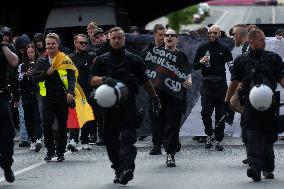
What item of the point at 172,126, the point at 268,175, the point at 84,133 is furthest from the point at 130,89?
the point at 84,133

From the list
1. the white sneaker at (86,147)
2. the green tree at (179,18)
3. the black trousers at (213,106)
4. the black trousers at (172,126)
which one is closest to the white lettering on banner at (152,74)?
the black trousers at (172,126)

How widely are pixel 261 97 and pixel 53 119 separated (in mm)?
4174

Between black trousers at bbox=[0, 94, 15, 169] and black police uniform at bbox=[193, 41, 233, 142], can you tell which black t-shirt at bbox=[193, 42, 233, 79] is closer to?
black police uniform at bbox=[193, 41, 233, 142]

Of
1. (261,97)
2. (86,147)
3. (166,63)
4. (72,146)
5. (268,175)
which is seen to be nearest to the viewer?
(261,97)

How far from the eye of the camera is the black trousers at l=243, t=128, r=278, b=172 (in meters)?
12.7

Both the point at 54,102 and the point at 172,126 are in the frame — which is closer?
the point at 172,126

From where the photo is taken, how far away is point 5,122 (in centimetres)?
1259

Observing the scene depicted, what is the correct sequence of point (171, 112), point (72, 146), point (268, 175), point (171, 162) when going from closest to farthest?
1. point (268, 175)
2. point (171, 162)
3. point (171, 112)
4. point (72, 146)

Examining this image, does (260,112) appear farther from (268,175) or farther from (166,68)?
(166,68)

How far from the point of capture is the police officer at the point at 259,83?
1278 cm

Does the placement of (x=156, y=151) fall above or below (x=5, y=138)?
below

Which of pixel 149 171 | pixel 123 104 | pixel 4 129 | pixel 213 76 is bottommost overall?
pixel 149 171

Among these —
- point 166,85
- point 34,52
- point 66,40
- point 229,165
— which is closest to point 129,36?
point 34,52

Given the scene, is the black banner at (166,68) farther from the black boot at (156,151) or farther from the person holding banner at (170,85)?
the black boot at (156,151)
